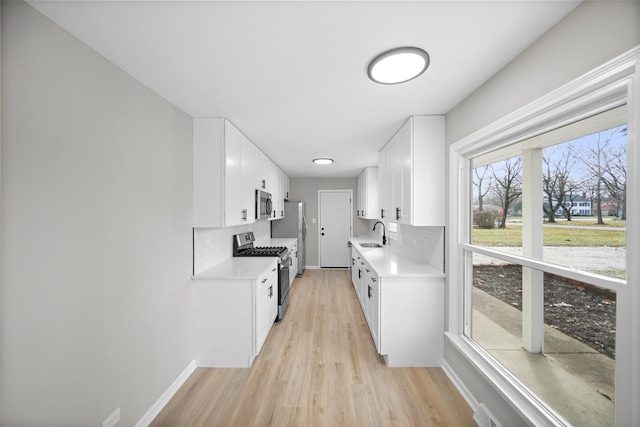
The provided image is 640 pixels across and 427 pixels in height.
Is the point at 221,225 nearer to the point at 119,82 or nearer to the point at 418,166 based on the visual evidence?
the point at 119,82

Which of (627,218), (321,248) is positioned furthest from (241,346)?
(321,248)

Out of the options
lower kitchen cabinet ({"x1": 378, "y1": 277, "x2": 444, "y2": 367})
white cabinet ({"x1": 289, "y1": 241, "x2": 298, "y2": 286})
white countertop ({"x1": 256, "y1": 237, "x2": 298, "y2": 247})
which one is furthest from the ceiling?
white cabinet ({"x1": 289, "y1": 241, "x2": 298, "y2": 286})

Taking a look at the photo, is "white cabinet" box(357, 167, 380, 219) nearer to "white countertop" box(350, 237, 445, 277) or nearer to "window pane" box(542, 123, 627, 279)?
"white countertop" box(350, 237, 445, 277)

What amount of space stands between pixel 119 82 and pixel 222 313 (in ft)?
6.57

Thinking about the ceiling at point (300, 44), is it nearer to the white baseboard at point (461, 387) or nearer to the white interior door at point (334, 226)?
the white baseboard at point (461, 387)

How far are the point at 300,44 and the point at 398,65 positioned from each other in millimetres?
594

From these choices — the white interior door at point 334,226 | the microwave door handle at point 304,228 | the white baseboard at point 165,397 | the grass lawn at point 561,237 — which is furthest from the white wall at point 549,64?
the white interior door at point 334,226

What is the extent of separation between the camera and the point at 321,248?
21.6 ft

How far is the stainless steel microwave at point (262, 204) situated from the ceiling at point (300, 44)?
1374 mm

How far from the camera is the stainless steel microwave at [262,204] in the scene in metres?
3.38

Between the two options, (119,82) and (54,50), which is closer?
(54,50)

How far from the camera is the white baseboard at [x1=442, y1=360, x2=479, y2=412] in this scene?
6.18 ft

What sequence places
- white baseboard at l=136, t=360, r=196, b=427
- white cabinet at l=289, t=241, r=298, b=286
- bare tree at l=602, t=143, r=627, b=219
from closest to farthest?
bare tree at l=602, t=143, r=627, b=219
white baseboard at l=136, t=360, r=196, b=427
white cabinet at l=289, t=241, r=298, b=286

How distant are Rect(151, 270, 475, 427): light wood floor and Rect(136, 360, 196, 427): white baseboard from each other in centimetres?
4
